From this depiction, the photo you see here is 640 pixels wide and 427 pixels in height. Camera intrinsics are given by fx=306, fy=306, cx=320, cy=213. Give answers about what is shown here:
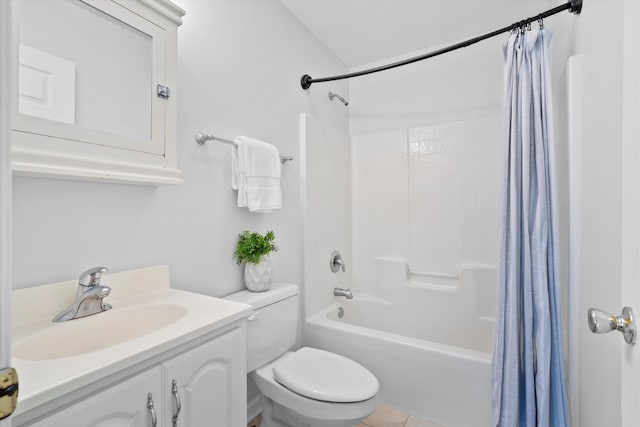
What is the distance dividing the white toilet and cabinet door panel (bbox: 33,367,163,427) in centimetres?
62

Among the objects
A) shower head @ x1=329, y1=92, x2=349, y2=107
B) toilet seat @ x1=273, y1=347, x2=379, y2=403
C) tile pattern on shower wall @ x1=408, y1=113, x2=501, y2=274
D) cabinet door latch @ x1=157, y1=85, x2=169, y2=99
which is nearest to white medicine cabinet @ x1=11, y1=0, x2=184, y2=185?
cabinet door latch @ x1=157, y1=85, x2=169, y2=99

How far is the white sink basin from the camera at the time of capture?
0.82 m

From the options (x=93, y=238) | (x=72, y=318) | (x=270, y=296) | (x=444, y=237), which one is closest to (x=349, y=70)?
(x=444, y=237)

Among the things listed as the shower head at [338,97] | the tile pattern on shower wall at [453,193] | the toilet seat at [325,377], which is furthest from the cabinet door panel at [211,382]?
the shower head at [338,97]

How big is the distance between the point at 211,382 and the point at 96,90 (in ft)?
3.35

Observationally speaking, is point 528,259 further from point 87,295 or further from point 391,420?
point 87,295

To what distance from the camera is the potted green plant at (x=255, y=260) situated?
1.53 m

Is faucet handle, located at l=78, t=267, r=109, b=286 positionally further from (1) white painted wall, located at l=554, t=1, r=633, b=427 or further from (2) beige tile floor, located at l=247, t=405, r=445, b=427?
(1) white painted wall, located at l=554, t=1, r=633, b=427

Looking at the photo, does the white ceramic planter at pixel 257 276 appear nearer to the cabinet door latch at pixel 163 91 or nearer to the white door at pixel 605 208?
the cabinet door latch at pixel 163 91

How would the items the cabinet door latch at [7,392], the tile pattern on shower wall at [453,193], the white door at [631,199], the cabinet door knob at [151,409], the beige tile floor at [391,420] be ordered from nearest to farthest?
the cabinet door latch at [7,392] < the white door at [631,199] < the cabinet door knob at [151,409] < the beige tile floor at [391,420] < the tile pattern on shower wall at [453,193]

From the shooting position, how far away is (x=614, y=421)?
32.2 inches

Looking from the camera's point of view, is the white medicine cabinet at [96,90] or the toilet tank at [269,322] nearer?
the white medicine cabinet at [96,90]

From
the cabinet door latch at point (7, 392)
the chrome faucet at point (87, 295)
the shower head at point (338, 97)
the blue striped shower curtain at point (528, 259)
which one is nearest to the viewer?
the cabinet door latch at point (7, 392)

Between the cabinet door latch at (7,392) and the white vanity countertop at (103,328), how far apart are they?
343 mm
